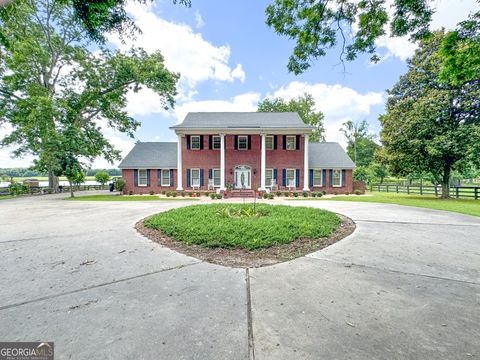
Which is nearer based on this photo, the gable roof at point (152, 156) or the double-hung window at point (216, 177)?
the double-hung window at point (216, 177)

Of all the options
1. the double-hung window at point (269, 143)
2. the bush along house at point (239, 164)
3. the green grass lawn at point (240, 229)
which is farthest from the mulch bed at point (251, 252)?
the double-hung window at point (269, 143)

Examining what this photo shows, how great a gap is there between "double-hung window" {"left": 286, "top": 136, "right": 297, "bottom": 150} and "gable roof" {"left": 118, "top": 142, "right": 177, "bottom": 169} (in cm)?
1130

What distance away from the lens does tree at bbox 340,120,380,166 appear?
4281 centimetres

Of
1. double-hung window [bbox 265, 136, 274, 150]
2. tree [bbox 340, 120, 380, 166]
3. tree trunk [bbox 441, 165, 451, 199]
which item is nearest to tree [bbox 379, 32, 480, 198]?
tree trunk [bbox 441, 165, 451, 199]

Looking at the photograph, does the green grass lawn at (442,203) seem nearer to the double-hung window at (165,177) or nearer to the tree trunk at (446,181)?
the tree trunk at (446,181)

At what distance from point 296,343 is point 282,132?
19273mm

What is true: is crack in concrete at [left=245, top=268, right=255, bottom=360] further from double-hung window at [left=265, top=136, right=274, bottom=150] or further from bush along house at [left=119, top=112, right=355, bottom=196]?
double-hung window at [left=265, top=136, right=274, bottom=150]

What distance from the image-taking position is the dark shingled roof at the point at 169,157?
2122cm

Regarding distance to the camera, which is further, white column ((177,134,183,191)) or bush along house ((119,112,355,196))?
white column ((177,134,183,191))

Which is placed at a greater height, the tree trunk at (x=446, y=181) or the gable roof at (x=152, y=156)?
the gable roof at (x=152, y=156)

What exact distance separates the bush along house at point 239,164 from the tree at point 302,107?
1482 cm

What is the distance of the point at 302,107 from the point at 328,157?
16512 millimetres

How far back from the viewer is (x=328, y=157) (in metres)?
22.2

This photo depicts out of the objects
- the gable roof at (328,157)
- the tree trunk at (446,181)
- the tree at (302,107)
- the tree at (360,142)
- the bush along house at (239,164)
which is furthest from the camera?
the tree at (360,142)
